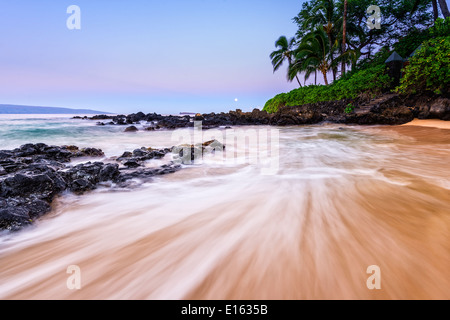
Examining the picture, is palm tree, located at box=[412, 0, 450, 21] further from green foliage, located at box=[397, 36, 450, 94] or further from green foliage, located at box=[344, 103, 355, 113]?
green foliage, located at box=[397, 36, 450, 94]

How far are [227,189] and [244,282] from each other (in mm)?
1541

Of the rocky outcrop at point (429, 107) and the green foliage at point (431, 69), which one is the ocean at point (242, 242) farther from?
the green foliage at point (431, 69)

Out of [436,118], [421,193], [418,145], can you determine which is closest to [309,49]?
[436,118]

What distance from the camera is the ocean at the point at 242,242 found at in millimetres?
1007

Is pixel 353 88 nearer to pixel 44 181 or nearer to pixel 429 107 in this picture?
pixel 429 107

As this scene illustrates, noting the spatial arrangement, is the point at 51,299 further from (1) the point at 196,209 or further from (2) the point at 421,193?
(2) the point at 421,193

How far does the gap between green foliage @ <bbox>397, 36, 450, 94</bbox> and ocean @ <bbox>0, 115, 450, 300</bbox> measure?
7.58 metres

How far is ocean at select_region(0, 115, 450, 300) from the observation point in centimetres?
101

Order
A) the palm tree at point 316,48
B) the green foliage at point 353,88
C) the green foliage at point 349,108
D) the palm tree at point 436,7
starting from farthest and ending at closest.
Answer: the palm tree at point 316,48, the palm tree at point 436,7, the green foliage at point 349,108, the green foliage at point 353,88

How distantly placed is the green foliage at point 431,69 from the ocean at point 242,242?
7580mm

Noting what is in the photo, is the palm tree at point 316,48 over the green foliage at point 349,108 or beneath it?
over

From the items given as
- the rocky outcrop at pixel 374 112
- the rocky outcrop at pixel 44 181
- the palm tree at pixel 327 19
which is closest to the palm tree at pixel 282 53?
the palm tree at pixel 327 19

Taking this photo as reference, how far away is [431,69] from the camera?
291 inches
